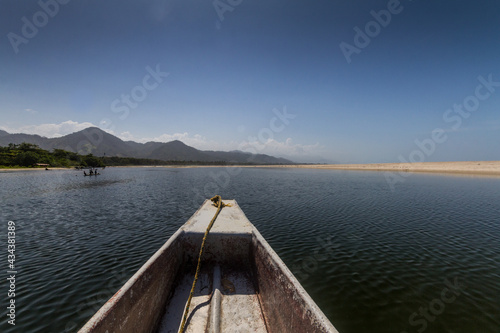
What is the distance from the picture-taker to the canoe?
3375 mm

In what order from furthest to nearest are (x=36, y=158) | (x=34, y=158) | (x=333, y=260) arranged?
(x=36, y=158) → (x=34, y=158) → (x=333, y=260)

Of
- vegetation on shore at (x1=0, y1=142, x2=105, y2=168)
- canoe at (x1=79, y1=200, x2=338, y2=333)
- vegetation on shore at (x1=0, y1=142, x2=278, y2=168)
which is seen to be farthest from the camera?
vegetation on shore at (x1=0, y1=142, x2=278, y2=168)

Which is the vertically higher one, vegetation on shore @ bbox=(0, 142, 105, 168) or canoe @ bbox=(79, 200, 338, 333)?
vegetation on shore @ bbox=(0, 142, 105, 168)

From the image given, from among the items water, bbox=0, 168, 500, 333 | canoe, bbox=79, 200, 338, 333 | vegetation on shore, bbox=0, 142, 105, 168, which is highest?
vegetation on shore, bbox=0, 142, 105, 168

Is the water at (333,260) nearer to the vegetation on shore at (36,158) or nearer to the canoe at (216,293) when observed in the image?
the canoe at (216,293)

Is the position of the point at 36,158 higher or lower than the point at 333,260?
higher

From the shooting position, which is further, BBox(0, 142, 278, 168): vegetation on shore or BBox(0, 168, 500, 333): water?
BBox(0, 142, 278, 168): vegetation on shore

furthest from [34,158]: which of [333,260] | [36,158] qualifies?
[333,260]

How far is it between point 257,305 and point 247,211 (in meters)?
11.4

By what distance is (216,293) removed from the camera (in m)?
5.20

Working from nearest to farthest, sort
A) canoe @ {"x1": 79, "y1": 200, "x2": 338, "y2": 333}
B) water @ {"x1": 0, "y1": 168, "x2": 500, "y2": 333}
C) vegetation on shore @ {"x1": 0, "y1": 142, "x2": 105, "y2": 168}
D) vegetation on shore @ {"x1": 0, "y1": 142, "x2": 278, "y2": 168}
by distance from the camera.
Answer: canoe @ {"x1": 79, "y1": 200, "x2": 338, "y2": 333}
water @ {"x1": 0, "y1": 168, "x2": 500, "y2": 333}
vegetation on shore @ {"x1": 0, "y1": 142, "x2": 105, "y2": 168}
vegetation on shore @ {"x1": 0, "y1": 142, "x2": 278, "y2": 168}

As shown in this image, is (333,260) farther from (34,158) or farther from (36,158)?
(36,158)

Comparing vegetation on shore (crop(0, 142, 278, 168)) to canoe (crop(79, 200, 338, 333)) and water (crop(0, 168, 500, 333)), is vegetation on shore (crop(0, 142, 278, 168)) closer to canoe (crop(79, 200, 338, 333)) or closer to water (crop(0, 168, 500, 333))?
water (crop(0, 168, 500, 333))

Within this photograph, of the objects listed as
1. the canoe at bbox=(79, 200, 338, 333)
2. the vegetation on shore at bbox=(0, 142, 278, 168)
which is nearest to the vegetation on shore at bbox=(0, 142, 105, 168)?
the vegetation on shore at bbox=(0, 142, 278, 168)
